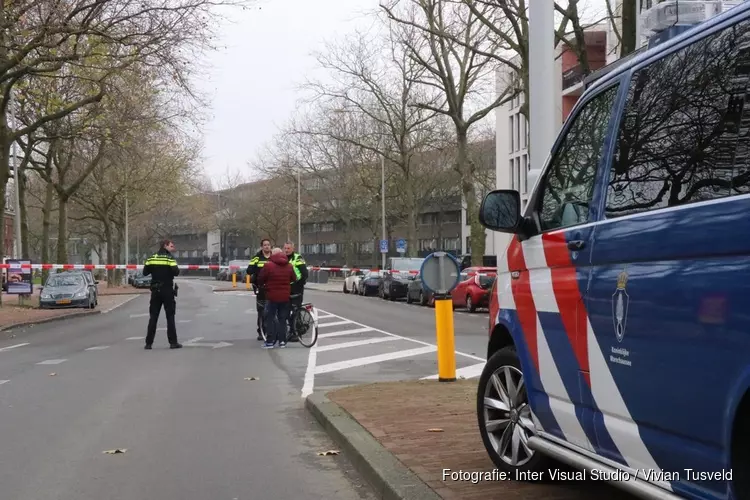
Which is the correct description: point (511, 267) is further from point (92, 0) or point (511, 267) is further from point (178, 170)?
point (178, 170)

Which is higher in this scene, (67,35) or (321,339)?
(67,35)

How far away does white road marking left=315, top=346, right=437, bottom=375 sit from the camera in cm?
1177

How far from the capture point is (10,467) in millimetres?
6055

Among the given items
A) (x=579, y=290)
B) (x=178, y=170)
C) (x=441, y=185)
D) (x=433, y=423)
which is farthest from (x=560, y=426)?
(x=441, y=185)

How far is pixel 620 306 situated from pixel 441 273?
5724 mm

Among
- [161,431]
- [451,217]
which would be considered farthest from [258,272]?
[451,217]

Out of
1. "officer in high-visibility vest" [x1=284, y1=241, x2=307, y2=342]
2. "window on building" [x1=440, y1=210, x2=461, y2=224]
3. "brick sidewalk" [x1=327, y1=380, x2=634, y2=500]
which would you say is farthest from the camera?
"window on building" [x1=440, y1=210, x2=461, y2=224]

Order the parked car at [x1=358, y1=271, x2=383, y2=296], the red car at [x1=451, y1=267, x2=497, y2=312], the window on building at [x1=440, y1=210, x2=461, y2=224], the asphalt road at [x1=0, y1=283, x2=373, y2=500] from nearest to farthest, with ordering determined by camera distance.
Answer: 1. the asphalt road at [x1=0, y1=283, x2=373, y2=500]
2. the red car at [x1=451, y1=267, x2=497, y2=312]
3. the parked car at [x1=358, y1=271, x2=383, y2=296]
4. the window on building at [x1=440, y1=210, x2=461, y2=224]

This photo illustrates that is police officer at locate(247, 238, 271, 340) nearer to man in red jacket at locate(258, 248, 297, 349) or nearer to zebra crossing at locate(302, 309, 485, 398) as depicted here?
man in red jacket at locate(258, 248, 297, 349)

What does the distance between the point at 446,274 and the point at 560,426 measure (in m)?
5.06

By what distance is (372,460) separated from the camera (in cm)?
554

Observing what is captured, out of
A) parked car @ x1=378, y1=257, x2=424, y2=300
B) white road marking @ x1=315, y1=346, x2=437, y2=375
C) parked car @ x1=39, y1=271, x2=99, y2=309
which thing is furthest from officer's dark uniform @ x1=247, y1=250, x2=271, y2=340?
parked car @ x1=378, y1=257, x2=424, y2=300

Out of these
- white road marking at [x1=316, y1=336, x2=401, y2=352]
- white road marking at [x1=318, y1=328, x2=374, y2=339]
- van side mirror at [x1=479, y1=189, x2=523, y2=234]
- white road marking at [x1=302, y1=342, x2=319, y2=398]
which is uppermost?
van side mirror at [x1=479, y1=189, x2=523, y2=234]

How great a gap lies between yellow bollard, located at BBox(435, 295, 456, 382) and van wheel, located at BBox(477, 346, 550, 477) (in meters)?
3.65
